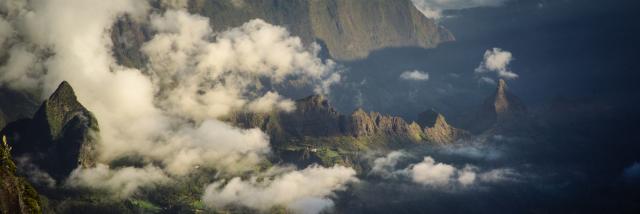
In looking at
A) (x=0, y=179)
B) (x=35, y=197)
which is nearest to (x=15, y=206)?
(x=0, y=179)

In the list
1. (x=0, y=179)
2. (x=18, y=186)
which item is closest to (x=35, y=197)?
(x=18, y=186)

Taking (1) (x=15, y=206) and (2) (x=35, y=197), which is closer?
(1) (x=15, y=206)

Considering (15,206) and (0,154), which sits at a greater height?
(0,154)

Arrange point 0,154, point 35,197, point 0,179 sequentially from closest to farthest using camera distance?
point 0,179 < point 0,154 < point 35,197

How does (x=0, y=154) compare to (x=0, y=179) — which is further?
(x=0, y=154)

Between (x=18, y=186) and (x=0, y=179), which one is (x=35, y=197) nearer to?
(x=18, y=186)

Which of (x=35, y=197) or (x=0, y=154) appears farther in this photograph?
(x=35, y=197)

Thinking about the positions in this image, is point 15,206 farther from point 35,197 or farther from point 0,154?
point 35,197

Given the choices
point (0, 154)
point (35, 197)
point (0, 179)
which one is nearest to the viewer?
point (0, 179)
